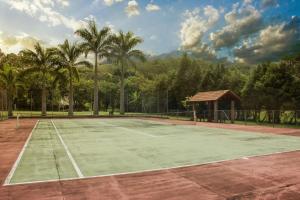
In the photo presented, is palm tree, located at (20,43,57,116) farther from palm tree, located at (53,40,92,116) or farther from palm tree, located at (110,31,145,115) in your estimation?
palm tree, located at (110,31,145,115)

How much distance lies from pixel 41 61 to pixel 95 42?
7724 millimetres

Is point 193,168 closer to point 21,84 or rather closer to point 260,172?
point 260,172

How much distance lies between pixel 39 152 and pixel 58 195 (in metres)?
5.78

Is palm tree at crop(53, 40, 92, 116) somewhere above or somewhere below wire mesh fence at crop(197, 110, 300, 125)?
above

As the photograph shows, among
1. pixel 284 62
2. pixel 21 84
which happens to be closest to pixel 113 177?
pixel 284 62

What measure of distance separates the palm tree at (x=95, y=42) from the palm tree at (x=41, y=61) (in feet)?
15.8

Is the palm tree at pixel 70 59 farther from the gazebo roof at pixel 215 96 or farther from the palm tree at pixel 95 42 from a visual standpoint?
the gazebo roof at pixel 215 96

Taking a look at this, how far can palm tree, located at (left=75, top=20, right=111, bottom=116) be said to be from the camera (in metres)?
42.2

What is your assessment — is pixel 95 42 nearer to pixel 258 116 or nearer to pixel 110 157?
pixel 258 116

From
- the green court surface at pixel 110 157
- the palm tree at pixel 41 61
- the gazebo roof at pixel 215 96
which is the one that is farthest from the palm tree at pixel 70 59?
the green court surface at pixel 110 157

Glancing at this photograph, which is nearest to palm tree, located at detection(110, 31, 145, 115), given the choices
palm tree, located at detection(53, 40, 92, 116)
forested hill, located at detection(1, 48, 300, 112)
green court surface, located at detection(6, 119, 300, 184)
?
forested hill, located at detection(1, 48, 300, 112)

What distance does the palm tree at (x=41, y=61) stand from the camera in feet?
133

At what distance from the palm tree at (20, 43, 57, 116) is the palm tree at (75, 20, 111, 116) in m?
4.83

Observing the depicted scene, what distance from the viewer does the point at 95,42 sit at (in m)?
42.4
